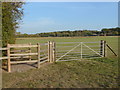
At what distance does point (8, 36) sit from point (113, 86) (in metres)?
6.09

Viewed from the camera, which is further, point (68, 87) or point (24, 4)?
point (24, 4)

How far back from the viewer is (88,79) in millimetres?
4809

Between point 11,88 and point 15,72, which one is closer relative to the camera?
point 11,88

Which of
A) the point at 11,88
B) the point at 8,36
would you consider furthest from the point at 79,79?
the point at 8,36

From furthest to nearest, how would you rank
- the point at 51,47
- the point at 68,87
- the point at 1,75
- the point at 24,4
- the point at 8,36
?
the point at 24,4, the point at 51,47, the point at 8,36, the point at 1,75, the point at 68,87

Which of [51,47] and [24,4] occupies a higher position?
[24,4]

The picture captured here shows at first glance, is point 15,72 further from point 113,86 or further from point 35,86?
point 113,86

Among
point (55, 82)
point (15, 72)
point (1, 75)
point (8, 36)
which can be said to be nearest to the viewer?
point (55, 82)

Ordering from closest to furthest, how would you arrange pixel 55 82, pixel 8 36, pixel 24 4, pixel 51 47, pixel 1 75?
pixel 55 82 < pixel 1 75 < pixel 8 36 < pixel 51 47 < pixel 24 4

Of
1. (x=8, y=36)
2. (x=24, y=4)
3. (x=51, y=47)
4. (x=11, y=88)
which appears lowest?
(x=11, y=88)

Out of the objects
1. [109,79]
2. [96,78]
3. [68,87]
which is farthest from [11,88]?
[109,79]

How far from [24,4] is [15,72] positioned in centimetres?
839

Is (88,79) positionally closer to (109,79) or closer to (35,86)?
(109,79)

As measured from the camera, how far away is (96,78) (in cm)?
490
